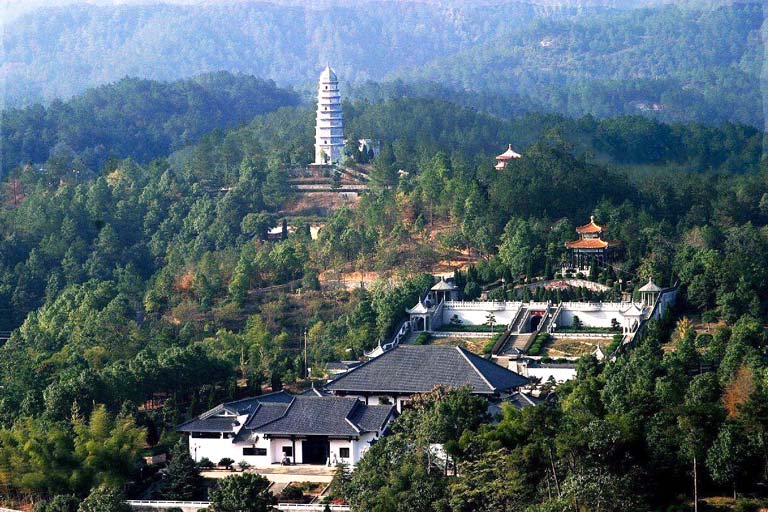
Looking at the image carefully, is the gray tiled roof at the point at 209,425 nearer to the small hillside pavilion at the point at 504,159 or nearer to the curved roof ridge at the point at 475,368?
the curved roof ridge at the point at 475,368

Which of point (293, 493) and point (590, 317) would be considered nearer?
point (293, 493)

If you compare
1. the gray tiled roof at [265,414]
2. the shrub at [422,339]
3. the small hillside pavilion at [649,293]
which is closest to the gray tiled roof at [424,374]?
the gray tiled roof at [265,414]

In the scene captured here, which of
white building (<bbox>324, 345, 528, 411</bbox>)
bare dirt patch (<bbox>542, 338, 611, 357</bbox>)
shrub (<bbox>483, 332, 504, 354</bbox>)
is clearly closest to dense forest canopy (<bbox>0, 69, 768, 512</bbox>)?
white building (<bbox>324, 345, 528, 411</bbox>)

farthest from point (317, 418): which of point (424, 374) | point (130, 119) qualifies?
point (130, 119)

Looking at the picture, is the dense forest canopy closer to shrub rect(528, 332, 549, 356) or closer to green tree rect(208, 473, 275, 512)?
green tree rect(208, 473, 275, 512)

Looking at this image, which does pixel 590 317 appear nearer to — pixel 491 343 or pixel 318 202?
pixel 491 343

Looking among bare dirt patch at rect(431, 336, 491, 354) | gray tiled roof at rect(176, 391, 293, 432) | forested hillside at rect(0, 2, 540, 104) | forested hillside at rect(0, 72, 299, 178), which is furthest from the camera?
forested hillside at rect(0, 2, 540, 104)

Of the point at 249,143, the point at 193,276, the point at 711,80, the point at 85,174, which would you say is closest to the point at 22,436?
the point at 193,276
